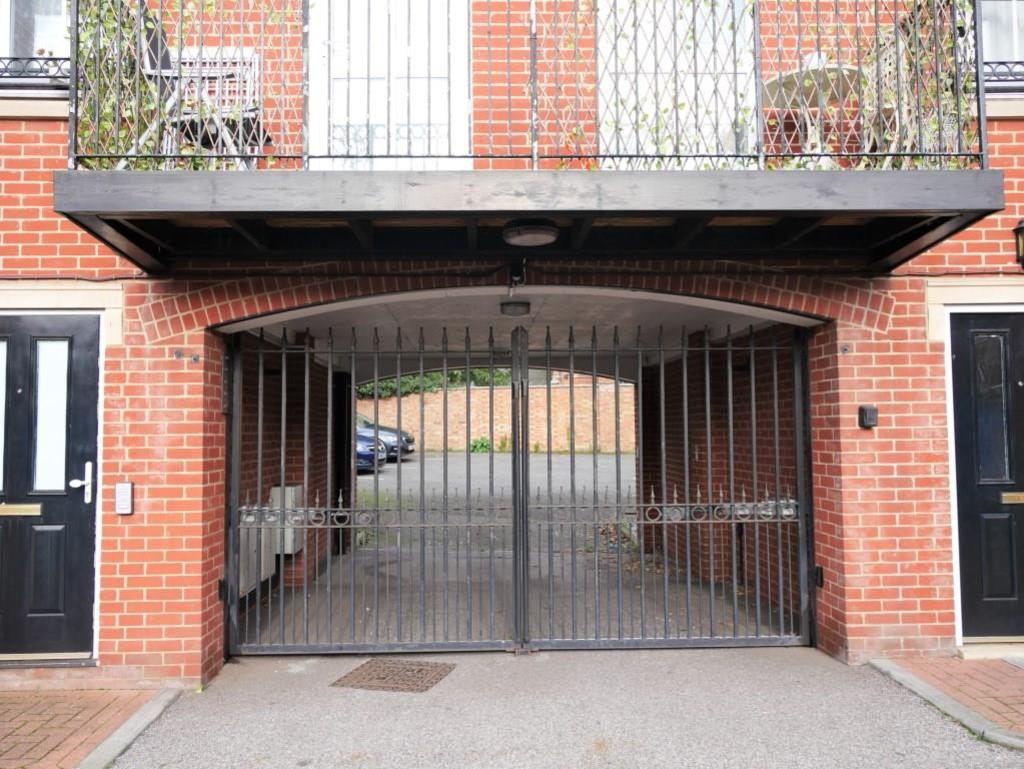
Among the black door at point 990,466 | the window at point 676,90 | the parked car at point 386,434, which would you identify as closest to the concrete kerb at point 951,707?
A: the black door at point 990,466

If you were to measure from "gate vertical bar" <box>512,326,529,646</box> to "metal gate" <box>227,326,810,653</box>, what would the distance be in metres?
0.01

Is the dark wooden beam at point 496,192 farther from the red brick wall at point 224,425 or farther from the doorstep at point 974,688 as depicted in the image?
the doorstep at point 974,688

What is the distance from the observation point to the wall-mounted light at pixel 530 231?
4.21 m

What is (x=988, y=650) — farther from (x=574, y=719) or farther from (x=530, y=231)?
(x=530, y=231)

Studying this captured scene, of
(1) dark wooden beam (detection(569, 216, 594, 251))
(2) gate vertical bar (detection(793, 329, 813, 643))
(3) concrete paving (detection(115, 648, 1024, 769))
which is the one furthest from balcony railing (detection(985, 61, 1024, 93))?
(3) concrete paving (detection(115, 648, 1024, 769))

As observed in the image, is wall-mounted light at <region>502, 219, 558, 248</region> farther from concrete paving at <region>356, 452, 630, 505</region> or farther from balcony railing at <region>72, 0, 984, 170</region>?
concrete paving at <region>356, 452, 630, 505</region>

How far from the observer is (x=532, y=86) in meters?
4.22

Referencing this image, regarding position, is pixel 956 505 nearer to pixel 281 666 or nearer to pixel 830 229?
pixel 830 229

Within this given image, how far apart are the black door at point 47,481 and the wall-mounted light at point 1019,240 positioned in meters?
6.01

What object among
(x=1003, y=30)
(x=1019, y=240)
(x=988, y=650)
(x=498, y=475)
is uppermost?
(x=1003, y=30)

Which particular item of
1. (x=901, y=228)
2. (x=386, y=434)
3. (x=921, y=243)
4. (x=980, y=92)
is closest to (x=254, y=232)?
(x=901, y=228)

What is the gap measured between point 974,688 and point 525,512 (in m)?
2.90

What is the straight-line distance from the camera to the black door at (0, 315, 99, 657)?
15.3 feet

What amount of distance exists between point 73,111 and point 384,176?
1.73 meters
